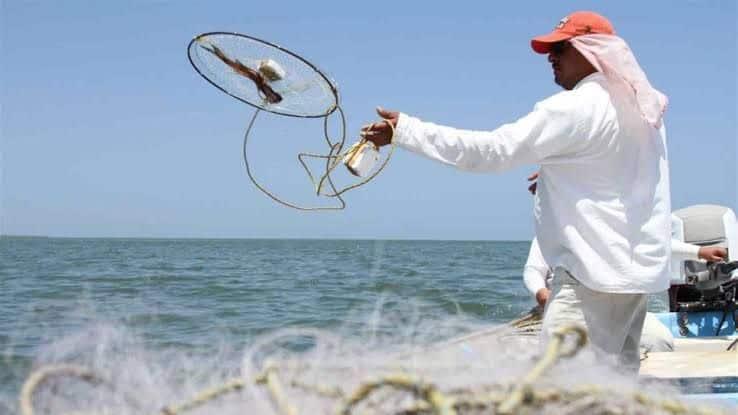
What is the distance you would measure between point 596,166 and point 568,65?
1.27ft

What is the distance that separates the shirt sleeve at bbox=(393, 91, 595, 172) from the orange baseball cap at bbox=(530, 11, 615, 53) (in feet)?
0.88

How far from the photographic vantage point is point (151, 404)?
1265mm

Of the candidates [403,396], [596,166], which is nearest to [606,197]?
[596,166]

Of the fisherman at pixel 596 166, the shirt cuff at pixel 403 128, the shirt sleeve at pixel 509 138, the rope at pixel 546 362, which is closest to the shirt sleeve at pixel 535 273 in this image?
the fisherman at pixel 596 166

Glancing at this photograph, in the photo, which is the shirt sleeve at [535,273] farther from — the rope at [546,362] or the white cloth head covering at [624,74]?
the rope at [546,362]

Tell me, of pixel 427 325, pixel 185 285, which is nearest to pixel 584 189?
pixel 427 325

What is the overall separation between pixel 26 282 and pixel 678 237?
55.6 feet

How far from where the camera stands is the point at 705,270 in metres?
5.33

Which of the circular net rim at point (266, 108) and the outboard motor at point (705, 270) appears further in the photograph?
the outboard motor at point (705, 270)

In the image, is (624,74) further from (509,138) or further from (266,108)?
(266,108)

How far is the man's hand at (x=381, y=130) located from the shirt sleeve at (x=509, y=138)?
0.10 feet

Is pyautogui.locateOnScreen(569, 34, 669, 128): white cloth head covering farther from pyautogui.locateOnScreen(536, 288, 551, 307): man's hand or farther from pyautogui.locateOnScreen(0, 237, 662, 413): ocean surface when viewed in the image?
pyautogui.locateOnScreen(536, 288, 551, 307): man's hand

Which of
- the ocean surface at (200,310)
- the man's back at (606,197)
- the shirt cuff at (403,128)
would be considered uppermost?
the shirt cuff at (403,128)

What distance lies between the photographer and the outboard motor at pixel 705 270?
5348 millimetres
